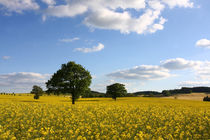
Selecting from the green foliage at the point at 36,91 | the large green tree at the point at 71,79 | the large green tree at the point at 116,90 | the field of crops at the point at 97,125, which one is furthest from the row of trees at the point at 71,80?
the large green tree at the point at 116,90

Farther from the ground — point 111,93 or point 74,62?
point 74,62

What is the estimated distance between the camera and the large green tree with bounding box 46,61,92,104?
40.9 metres

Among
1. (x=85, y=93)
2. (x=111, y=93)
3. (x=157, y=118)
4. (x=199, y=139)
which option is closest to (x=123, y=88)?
(x=111, y=93)

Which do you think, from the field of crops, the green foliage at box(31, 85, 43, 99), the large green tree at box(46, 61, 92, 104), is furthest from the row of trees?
the green foliage at box(31, 85, 43, 99)

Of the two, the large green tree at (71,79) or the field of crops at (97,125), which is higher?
the large green tree at (71,79)

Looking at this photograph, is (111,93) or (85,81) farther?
(111,93)

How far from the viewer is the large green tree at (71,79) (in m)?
40.9

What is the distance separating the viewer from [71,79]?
4144 cm

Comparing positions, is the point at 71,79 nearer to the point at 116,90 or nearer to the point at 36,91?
the point at 36,91

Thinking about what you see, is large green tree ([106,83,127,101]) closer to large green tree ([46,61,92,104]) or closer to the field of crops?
large green tree ([46,61,92,104])

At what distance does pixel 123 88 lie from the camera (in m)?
76.2

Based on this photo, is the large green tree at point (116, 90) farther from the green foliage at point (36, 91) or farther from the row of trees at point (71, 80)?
the row of trees at point (71, 80)

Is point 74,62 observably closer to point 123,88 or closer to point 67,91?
point 67,91

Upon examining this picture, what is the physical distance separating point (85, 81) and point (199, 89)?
16659cm
